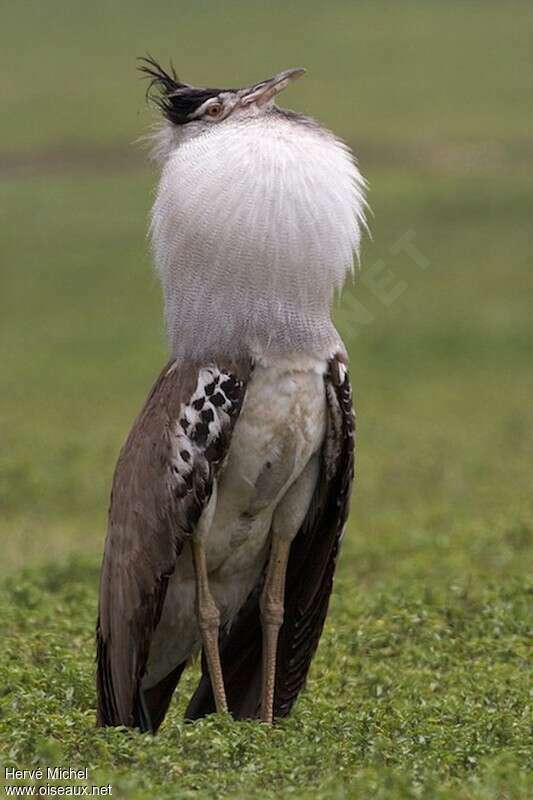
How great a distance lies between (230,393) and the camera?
485cm

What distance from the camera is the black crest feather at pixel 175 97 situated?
510 cm

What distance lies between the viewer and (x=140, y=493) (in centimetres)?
496

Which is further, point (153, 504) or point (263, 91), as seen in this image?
point (263, 91)

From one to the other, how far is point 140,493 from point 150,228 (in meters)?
0.81

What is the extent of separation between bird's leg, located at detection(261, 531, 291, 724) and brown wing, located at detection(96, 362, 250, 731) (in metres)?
0.37

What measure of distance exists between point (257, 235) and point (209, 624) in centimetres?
119

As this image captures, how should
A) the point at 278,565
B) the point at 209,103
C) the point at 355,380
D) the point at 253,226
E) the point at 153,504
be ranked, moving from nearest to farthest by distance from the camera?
the point at 253,226
the point at 153,504
the point at 209,103
the point at 278,565
the point at 355,380

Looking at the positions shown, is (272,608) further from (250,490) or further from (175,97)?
(175,97)

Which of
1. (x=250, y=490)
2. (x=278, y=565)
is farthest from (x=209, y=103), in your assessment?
(x=278, y=565)

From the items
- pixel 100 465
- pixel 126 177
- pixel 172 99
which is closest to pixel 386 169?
pixel 126 177

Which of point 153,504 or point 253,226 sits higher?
point 253,226

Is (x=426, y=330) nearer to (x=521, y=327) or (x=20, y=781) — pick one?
(x=521, y=327)


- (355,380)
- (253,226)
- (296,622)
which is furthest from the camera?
(355,380)

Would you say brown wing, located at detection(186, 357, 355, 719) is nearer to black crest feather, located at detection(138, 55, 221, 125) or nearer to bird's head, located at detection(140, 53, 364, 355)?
bird's head, located at detection(140, 53, 364, 355)
